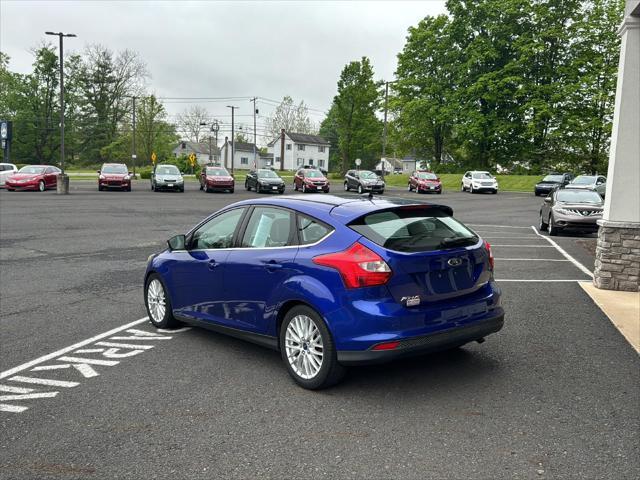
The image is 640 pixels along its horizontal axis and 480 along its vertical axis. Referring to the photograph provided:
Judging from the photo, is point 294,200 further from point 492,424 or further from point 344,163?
point 344,163

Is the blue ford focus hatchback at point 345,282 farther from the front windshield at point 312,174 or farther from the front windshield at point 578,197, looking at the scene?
the front windshield at point 312,174

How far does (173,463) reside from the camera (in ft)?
11.5

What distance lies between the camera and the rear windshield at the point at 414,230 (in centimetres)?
457

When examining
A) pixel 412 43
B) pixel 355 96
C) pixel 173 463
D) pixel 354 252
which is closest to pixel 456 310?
pixel 354 252

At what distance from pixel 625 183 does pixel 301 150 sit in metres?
98.4

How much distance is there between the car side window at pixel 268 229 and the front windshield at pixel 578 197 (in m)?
13.8

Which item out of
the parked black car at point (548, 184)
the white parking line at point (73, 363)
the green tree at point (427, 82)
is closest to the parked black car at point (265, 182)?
the parked black car at point (548, 184)

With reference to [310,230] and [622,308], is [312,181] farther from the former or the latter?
[310,230]

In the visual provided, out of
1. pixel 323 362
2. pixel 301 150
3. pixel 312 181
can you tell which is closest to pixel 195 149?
pixel 301 150

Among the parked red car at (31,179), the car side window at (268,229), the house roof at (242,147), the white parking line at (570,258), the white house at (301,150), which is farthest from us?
the house roof at (242,147)

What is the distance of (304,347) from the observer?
15.5 ft

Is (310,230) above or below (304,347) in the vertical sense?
above

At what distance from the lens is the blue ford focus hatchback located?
436 cm

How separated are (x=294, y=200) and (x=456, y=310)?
70.7 inches
